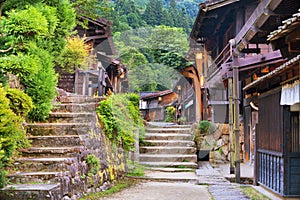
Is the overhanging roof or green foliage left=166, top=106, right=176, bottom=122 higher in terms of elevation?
the overhanging roof

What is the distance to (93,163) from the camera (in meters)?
7.98

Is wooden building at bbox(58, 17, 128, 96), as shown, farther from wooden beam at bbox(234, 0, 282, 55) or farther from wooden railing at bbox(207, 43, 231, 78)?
wooden beam at bbox(234, 0, 282, 55)

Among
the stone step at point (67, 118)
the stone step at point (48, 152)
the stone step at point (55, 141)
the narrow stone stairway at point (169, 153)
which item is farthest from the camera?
the narrow stone stairway at point (169, 153)

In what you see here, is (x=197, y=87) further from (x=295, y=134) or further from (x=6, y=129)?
(x=6, y=129)

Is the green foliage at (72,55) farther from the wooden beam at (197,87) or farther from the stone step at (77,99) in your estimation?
the wooden beam at (197,87)

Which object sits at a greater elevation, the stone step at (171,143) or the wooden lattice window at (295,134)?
the wooden lattice window at (295,134)

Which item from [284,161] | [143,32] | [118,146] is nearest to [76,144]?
[118,146]

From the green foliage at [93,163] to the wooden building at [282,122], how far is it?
400cm

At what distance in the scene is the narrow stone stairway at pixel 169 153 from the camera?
12.6m

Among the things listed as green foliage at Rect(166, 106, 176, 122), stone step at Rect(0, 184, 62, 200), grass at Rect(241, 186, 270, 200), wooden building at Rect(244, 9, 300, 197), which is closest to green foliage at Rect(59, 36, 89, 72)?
wooden building at Rect(244, 9, 300, 197)

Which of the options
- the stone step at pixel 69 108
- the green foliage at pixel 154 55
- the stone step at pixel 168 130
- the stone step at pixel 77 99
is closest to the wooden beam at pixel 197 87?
the green foliage at pixel 154 55

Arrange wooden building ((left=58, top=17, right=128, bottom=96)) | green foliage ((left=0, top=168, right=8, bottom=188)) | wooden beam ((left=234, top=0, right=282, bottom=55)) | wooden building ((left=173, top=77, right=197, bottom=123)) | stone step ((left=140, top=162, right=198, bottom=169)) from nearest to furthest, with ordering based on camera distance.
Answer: green foliage ((left=0, top=168, right=8, bottom=188)) → wooden beam ((left=234, top=0, right=282, bottom=55)) → stone step ((left=140, top=162, right=198, bottom=169)) → wooden building ((left=58, top=17, right=128, bottom=96)) → wooden building ((left=173, top=77, right=197, bottom=123))

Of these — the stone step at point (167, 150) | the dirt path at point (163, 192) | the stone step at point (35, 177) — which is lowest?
the dirt path at point (163, 192)

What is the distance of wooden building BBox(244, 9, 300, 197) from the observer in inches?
247
